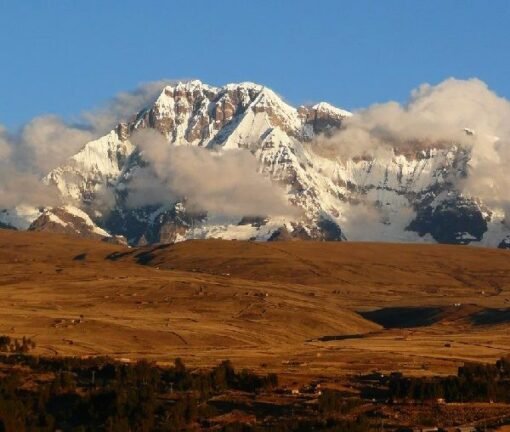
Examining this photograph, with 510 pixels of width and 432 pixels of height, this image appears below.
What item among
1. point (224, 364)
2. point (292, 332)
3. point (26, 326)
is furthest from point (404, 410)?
point (292, 332)

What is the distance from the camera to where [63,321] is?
516 feet

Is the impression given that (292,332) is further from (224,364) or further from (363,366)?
(224,364)

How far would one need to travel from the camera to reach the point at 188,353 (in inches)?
5113

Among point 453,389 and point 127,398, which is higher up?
point 453,389

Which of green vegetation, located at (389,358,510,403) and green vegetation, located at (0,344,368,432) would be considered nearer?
green vegetation, located at (0,344,368,432)

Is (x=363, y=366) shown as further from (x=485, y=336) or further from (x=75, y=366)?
(x=485, y=336)

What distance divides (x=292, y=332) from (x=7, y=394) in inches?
3697

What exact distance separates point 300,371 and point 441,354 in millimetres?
30155

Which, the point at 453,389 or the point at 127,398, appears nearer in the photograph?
the point at 127,398

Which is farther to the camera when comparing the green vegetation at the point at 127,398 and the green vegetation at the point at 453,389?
the green vegetation at the point at 453,389

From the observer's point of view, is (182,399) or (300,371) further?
(300,371)

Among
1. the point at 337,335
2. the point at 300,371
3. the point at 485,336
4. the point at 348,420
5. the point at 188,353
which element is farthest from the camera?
the point at 337,335

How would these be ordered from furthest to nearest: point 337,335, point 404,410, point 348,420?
point 337,335, point 404,410, point 348,420

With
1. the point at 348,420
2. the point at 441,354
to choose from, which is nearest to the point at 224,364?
the point at 348,420
